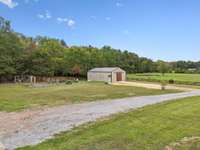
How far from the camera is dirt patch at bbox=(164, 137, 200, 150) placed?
4590 millimetres

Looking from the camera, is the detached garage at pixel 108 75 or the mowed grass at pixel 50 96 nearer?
the mowed grass at pixel 50 96

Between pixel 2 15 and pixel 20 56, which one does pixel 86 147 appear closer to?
pixel 20 56

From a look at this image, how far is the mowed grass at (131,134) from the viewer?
4.78 metres

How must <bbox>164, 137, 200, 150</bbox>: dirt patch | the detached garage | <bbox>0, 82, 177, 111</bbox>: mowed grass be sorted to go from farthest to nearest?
the detached garage < <bbox>0, 82, 177, 111</bbox>: mowed grass < <bbox>164, 137, 200, 150</bbox>: dirt patch

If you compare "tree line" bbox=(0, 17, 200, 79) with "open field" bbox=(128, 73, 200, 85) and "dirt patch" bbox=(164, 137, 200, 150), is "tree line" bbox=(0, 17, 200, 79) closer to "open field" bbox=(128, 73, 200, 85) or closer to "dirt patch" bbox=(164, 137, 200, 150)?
"open field" bbox=(128, 73, 200, 85)

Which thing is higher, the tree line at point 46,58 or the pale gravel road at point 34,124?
the tree line at point 46,58

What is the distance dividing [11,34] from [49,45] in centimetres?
831

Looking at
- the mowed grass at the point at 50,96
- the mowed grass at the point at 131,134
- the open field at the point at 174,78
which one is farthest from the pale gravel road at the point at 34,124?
the open field at the point at 174,78

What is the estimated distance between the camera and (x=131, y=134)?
221 inches

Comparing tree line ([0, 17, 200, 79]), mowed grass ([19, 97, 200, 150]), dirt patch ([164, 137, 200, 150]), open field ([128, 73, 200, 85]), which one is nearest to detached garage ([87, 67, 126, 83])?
open field ([128, 73, 200, 85])

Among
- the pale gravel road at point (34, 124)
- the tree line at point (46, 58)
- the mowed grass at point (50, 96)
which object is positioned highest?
the tree line at point (46, 58)

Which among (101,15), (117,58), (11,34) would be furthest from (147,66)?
(11,34)

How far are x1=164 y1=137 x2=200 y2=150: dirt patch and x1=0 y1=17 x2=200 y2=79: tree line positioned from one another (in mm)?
26474

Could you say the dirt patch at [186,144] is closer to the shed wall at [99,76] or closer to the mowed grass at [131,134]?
the mowed grass at [131,134]
